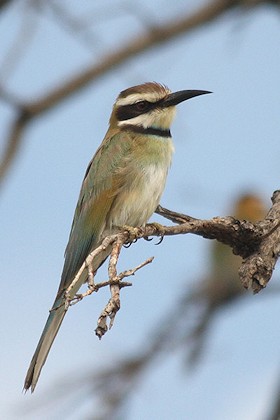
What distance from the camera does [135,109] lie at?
4.81 meters

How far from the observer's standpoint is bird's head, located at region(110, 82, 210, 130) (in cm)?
474

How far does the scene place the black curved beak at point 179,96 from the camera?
15.6 ft

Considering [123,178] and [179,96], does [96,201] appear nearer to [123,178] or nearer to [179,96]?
[123,178]

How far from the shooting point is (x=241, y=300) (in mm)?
6004

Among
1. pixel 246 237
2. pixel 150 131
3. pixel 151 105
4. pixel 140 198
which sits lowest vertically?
pixel 246 237

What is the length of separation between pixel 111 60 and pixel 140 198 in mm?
820

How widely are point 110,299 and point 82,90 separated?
6.00 ft

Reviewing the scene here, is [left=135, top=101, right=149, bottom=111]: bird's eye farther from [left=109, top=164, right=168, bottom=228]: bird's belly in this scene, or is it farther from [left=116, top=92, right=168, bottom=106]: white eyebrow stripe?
[left=109, top=164, right=168, bottom=228]: bird's belly

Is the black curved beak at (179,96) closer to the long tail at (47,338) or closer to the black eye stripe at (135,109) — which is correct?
the black eye stripe at (135,109)

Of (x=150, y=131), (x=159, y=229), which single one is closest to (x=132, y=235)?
(x=159, y=229)

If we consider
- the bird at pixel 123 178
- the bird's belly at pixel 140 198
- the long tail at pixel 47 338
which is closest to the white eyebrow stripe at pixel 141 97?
the bird at pixel 123 178

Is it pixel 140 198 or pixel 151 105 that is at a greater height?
pixel 151 105

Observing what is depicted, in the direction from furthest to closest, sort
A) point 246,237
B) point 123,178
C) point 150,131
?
point 150,131, point 123,178, point 246,237

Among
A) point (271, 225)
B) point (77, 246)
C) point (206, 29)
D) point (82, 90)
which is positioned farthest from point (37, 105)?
point (271, 225)
